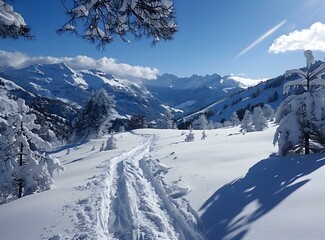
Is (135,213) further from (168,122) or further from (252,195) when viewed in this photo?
(168,122)

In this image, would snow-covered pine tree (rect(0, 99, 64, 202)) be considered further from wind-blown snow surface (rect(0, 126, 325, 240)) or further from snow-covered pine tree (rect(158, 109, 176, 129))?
snow-covered pine tree (rect(158, 109, 176, 129))

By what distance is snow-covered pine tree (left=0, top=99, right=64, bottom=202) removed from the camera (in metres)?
15.8

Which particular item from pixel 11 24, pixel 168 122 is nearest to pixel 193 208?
pixel 11 24

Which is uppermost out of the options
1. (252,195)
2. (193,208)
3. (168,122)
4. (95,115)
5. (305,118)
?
(95,115)

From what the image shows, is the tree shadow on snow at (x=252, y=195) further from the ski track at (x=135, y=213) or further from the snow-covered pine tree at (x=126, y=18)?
the snow-covered pine tree at (x=126, y=18)

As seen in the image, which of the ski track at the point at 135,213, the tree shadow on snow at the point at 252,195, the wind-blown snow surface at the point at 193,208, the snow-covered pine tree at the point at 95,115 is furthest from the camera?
the snow-covered pine tree at the point at 95,115

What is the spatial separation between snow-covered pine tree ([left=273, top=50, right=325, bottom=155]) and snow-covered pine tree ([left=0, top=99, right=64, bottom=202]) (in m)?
11.9

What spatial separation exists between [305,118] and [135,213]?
770cm

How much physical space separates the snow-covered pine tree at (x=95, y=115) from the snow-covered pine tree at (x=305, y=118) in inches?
1787

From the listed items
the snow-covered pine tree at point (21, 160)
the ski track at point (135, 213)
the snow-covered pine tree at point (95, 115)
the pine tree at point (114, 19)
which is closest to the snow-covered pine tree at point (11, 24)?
the pine tree at point (114, 19)

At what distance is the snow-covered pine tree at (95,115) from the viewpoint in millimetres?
55438

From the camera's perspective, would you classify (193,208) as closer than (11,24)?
No

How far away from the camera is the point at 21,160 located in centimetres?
1642

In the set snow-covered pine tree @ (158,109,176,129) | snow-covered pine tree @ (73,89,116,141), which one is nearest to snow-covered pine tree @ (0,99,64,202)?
snow-covered pine tree @ (73,89,116,141)
